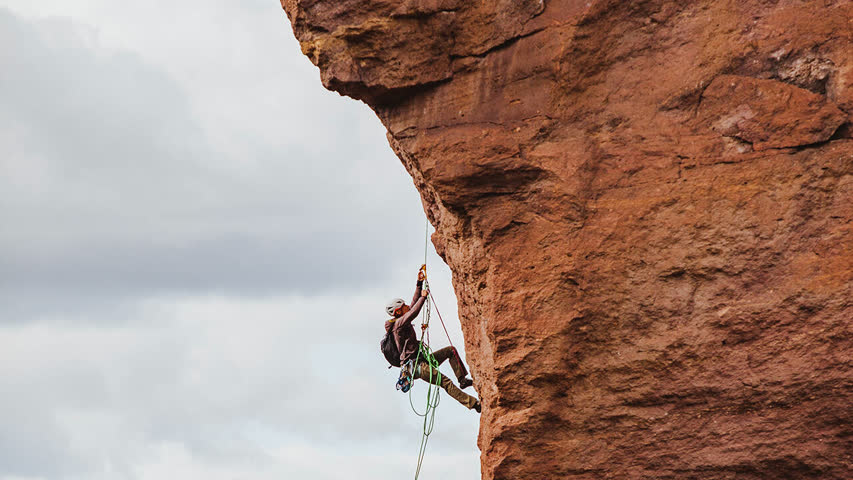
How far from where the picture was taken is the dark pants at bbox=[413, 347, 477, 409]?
14.3 m

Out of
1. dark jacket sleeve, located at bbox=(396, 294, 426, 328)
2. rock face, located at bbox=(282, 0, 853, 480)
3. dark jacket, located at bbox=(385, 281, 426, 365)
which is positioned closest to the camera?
rock face, located at bbox=(282, 0, 853, 480)

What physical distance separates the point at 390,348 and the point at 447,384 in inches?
37.6

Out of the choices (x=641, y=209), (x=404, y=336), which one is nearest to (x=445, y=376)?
(x=404, y=336)

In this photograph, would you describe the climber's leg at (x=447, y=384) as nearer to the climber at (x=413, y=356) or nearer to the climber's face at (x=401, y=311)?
the climber at (x=413, y=356)

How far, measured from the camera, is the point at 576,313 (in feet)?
35.7

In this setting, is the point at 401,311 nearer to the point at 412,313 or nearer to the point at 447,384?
the point at 412,313

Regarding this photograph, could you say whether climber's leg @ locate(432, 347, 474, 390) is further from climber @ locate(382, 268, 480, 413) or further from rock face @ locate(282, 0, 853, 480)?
rock face @ locate(282, 0, 853, 480)

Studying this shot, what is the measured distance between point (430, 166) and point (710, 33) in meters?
3.34

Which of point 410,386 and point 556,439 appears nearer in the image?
point 556,439

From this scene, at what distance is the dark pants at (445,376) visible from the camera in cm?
1426

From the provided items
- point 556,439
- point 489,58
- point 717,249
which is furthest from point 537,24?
point 556,439

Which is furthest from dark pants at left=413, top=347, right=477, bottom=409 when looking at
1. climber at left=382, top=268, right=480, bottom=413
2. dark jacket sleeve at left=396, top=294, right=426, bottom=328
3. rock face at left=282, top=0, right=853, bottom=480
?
rock face at left=282, top=0, right=853, bottom=480

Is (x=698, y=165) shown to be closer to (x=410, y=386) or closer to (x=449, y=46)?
(x=449, y=46)

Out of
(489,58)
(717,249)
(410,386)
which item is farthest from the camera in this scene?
(410,386)
